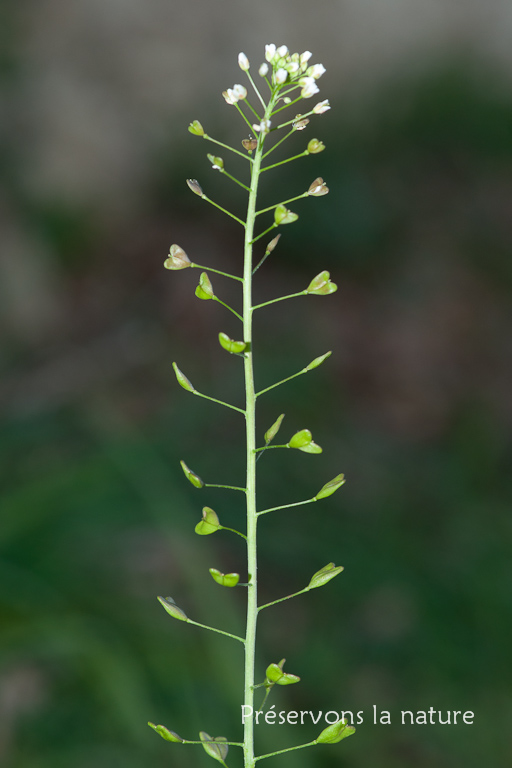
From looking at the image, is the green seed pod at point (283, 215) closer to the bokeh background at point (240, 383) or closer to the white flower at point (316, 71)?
the white flower at point (316, 71)

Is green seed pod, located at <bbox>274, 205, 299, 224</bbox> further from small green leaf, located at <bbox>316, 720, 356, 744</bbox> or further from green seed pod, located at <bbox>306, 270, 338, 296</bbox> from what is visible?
small green leaf, located at <bbox>316, 720, 356, 744</bbox>

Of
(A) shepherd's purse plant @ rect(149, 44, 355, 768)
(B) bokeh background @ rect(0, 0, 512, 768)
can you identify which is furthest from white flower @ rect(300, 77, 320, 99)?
(B) bokeh background @ rect(0, 0, 512, 768)

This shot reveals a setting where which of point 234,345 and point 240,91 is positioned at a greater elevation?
point 240,91

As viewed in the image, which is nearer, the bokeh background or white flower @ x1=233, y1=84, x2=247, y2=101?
white flower @ x1=233, y1=84, x2=247, y2=101

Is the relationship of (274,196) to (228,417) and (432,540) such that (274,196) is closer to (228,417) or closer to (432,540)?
(228,417)

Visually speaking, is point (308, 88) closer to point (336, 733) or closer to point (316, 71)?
point (316, 71)

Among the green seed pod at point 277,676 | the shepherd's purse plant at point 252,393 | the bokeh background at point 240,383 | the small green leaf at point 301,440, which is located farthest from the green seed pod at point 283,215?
the bokeh background at point 240,383

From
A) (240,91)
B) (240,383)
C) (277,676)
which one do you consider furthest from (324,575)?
(240,383)

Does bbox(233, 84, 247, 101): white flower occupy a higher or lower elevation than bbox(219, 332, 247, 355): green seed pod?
higher
